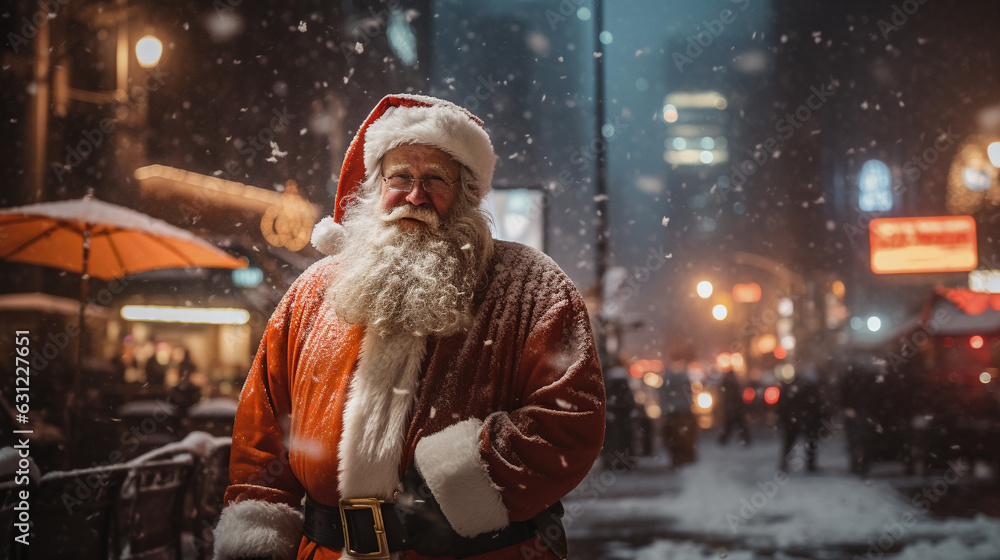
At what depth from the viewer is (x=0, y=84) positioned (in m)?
5.57

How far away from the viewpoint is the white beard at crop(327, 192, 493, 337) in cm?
186

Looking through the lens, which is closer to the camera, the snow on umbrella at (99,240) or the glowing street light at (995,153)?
the snow on umbrella at (99,240)

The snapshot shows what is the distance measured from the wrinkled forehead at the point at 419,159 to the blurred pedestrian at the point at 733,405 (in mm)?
8161

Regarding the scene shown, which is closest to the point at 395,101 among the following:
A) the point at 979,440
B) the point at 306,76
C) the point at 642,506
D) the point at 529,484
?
the point at 529,484

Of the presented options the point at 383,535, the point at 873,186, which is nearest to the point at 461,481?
the point at 383,535

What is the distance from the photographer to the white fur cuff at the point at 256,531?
1.83 m

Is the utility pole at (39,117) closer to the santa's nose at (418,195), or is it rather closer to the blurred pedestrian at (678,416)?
the santa's nose at (418,195)

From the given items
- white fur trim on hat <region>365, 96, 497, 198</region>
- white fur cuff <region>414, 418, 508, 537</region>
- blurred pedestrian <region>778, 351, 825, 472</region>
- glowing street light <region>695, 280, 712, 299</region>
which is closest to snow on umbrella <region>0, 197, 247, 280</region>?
white fur trim on hat <region>365, 96, 497, 198</region>

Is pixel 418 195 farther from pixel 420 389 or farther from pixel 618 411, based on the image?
pixel 618 411

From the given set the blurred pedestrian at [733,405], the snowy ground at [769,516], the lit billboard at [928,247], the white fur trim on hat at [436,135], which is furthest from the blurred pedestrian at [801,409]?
the white fur trim on hat at [436,135]

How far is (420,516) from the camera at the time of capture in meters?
1.73

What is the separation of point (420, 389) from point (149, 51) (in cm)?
369

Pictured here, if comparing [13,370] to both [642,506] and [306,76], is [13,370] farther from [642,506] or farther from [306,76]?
[642,506]

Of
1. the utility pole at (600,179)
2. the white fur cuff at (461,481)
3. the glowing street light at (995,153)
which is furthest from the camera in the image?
the glowing street light at (995,153)
